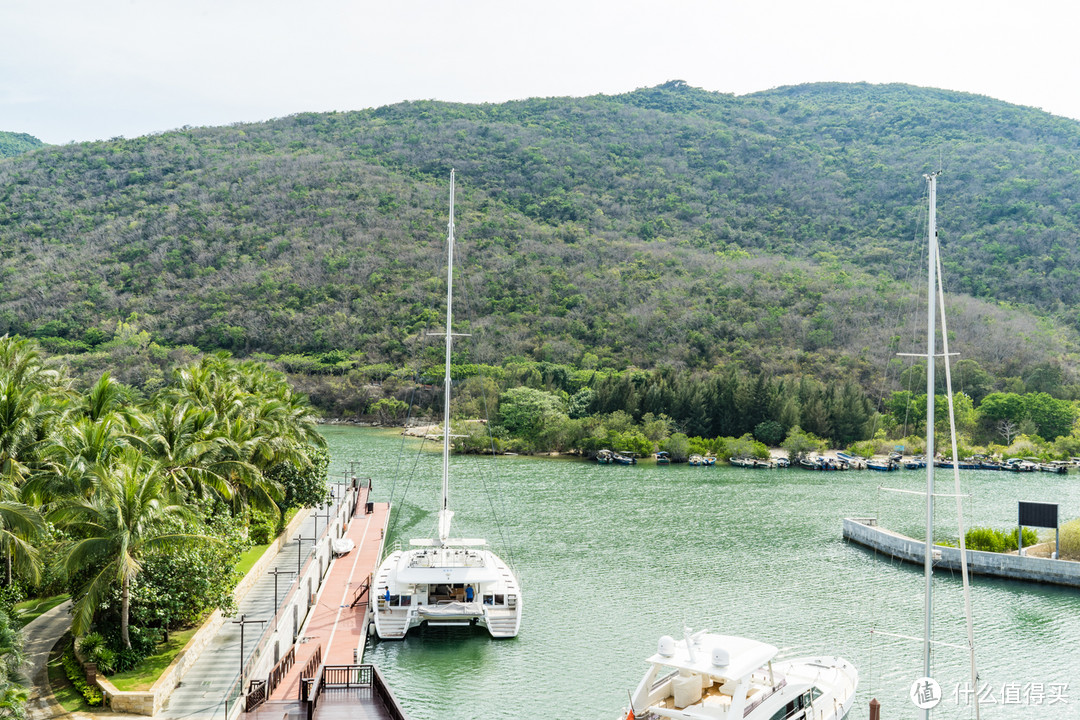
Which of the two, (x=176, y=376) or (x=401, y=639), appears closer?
(x=401, y=639)

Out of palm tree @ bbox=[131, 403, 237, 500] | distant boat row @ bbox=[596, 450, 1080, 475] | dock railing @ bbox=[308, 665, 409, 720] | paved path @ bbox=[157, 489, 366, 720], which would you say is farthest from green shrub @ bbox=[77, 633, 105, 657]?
distant boat row @ bbox=[596, 450, 1080, 475]

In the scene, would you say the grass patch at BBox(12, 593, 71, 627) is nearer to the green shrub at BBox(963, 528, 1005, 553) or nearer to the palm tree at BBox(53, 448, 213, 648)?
the palm tree at BBox(53, 448, 213, 648)

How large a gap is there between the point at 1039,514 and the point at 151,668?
34188mm

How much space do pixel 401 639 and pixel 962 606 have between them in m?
21.2

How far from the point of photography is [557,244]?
149125 millimetres

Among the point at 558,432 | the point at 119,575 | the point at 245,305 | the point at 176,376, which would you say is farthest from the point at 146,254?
the point at 119,575

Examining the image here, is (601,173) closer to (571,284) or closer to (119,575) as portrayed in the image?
(571,284)

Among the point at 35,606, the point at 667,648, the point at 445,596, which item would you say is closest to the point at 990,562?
the point at 445,596

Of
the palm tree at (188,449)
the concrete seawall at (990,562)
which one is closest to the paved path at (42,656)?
the palm tree at (188,449)

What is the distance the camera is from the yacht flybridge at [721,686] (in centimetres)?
1817

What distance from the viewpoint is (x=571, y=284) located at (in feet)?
443

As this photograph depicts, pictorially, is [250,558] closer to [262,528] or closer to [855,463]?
[262,528]

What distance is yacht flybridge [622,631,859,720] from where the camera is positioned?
18172 mm

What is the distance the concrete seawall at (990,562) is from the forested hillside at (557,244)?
68048 mm
